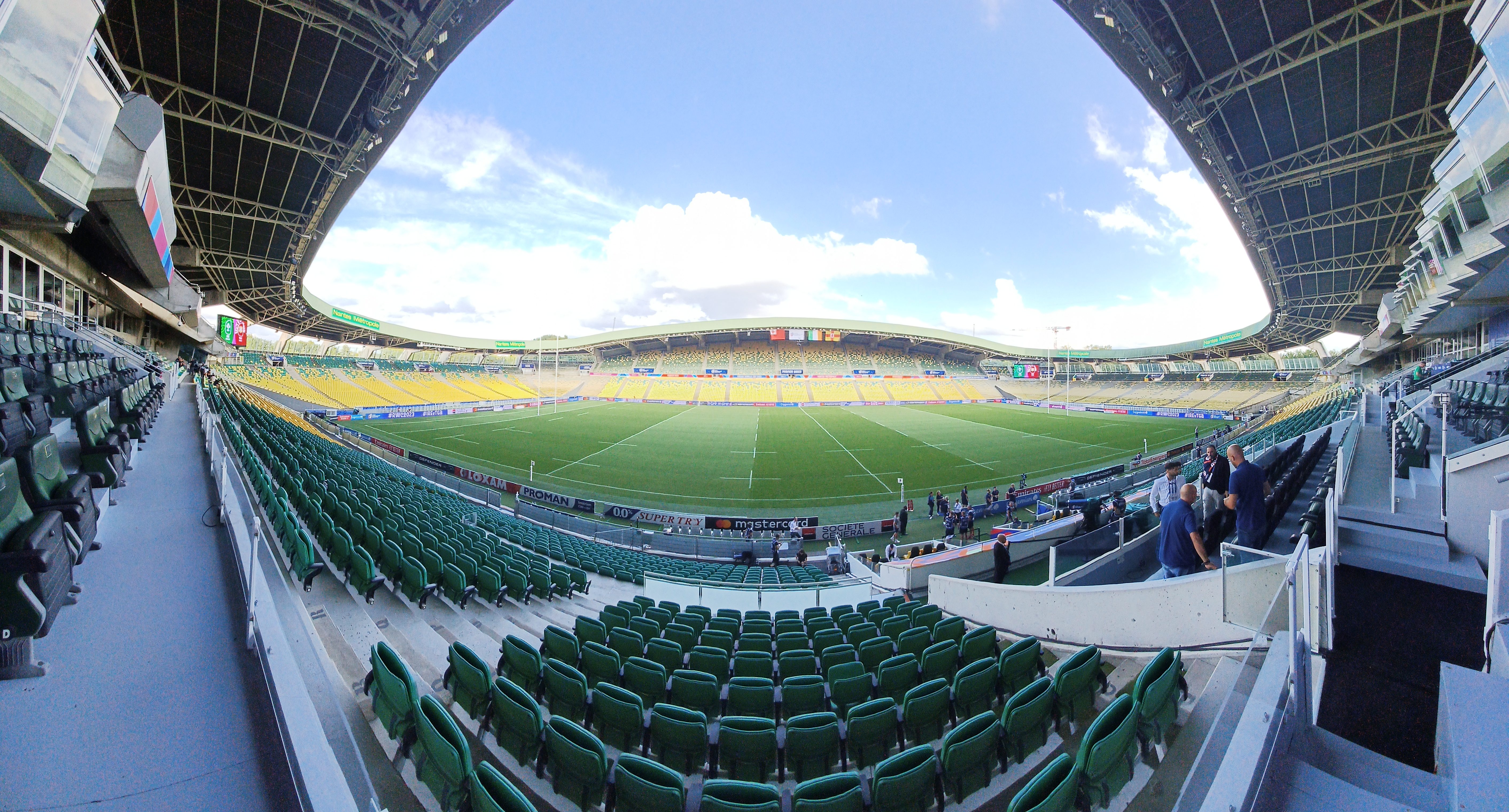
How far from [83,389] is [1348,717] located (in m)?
16.0

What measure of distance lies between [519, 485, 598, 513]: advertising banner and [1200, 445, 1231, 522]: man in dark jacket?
16.4 metres

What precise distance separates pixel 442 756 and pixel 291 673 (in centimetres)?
86

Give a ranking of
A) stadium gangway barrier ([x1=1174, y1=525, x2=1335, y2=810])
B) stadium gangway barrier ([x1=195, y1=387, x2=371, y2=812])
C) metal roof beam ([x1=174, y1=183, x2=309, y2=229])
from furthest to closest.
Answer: metal roof beam ([x1=174, y1=183, x2=309, y2=229]) < stadium gangway barrier ([x1=1174, y1=525, x2=1335, y2=810]) < stadium gangway barrier ([x1=195, y1=387, x2=371, y2=812])

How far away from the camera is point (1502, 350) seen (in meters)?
18.3

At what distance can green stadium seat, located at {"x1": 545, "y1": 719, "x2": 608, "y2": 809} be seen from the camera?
8.83 ft

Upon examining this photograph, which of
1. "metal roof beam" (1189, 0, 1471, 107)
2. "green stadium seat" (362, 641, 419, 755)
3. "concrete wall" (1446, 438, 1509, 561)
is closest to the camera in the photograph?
"green stadium seat" (362, 641, 419, 755)

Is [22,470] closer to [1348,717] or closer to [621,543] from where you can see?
[1348,717]

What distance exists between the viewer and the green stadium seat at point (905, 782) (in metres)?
2.61

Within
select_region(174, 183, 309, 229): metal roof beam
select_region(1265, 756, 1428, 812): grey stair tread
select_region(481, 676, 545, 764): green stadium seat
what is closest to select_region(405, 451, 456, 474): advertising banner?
select_region(174, 183, 309, 229): metal roof beam

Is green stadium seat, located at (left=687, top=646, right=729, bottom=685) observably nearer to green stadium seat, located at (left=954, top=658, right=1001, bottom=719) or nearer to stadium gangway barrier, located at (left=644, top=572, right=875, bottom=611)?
green stadium seat, located at (left=954, top=658, right=1001, bottom=719)

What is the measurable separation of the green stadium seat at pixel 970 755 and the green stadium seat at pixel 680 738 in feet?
4.79

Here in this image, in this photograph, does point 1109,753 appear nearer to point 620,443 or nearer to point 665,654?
point 665,654

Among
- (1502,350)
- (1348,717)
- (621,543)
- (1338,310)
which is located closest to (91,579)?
(1348,717)

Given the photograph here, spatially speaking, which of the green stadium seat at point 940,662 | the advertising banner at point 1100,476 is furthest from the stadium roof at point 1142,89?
the green stadium seat at point 940,662
